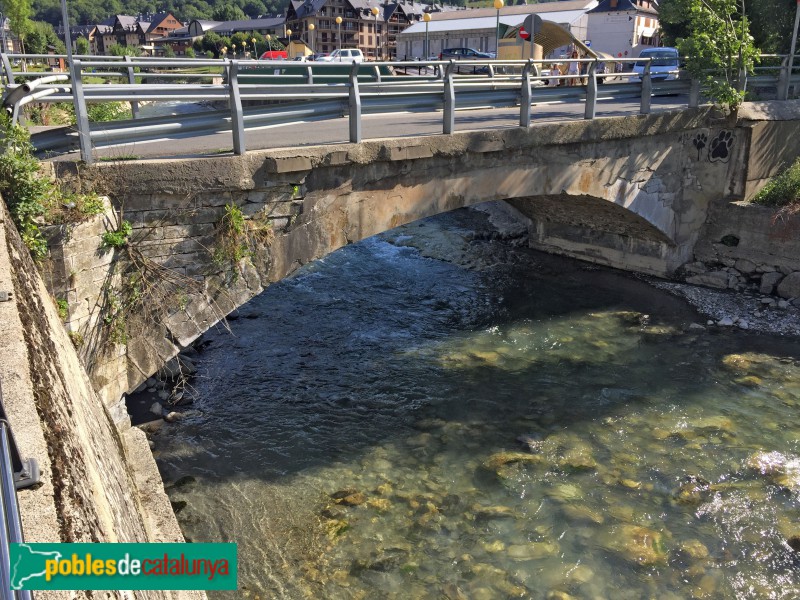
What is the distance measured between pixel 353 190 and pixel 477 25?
57.5 meters

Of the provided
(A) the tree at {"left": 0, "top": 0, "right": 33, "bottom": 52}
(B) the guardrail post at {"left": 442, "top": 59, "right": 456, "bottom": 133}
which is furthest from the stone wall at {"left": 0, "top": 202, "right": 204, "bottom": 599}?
(A) the tree at {"left": 0, "top": 0, "right": 33, "bottom": 52}

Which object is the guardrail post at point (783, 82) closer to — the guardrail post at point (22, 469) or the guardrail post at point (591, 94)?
the guardrail post at point (591, 94)

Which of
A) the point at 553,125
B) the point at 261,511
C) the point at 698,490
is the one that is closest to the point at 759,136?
the point at 553,125

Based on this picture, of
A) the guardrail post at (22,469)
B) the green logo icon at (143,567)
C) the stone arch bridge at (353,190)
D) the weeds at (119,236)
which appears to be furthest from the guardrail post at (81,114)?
the green logo icon at (143,567)

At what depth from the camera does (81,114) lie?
236 inches

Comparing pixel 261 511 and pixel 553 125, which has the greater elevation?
pixel 553 125

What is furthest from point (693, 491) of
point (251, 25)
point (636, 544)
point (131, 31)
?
point (131, 31)

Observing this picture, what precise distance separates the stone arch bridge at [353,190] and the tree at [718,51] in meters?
0.44

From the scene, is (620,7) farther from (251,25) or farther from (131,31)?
(131,31)

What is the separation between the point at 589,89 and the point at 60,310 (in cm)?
826

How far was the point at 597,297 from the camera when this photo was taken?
13414mm

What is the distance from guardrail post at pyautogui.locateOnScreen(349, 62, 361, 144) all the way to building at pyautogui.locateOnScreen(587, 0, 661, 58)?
2289 inches

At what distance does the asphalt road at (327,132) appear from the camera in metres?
7.35

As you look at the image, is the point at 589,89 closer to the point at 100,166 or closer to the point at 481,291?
the point at 481,291
